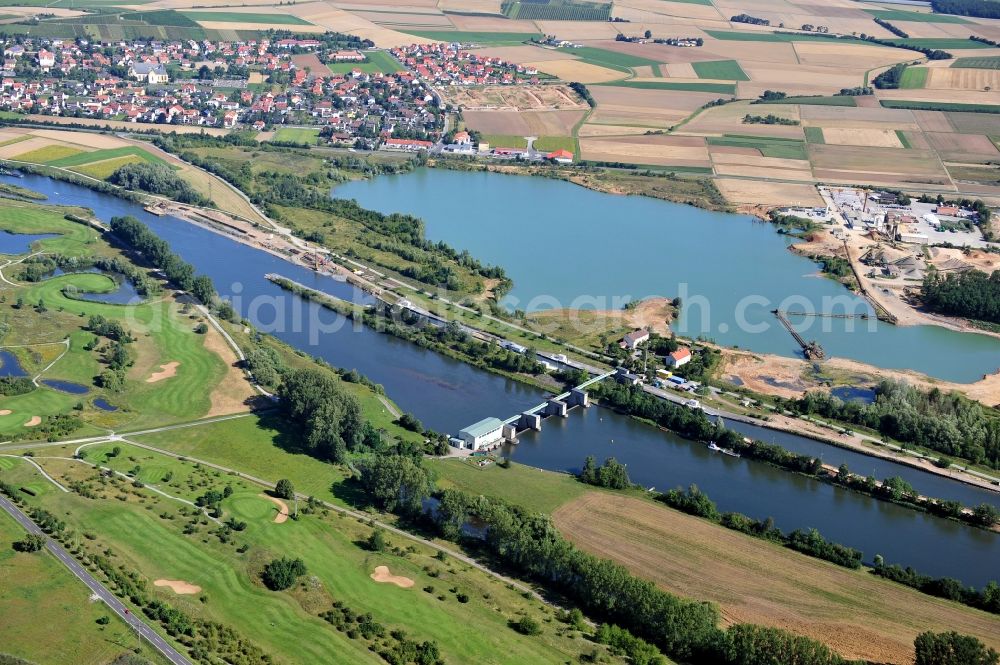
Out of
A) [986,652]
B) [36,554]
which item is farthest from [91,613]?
[986,652]

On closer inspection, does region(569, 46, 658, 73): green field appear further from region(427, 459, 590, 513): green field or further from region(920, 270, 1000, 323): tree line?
region(427, 459, 590, 513): green field

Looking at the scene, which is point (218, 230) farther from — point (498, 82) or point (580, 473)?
point (498, 82)

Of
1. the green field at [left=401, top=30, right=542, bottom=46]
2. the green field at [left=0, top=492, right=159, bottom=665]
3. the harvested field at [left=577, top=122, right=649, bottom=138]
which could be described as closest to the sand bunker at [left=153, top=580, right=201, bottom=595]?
the green field at [left=0, top=492, right=159, bottom=665]

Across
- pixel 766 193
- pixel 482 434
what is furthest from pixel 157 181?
pixel 766 193

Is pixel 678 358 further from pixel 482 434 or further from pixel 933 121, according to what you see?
pixel 933 121

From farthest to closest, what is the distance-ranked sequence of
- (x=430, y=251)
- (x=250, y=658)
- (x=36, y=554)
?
(x=430, y=251) → (x=36, y=554) → (x=250, y=658)

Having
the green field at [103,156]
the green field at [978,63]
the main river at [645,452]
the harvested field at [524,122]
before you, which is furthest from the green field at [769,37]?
the main river at [645,452]

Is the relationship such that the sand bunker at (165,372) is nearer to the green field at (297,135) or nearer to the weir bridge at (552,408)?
the weir bridge at (552,408)
